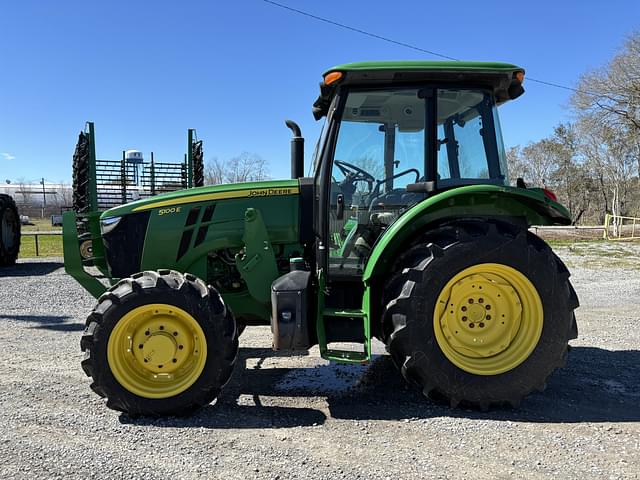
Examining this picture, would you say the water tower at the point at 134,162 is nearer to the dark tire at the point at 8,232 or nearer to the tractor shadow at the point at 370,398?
the dark tire at the point at 8,232

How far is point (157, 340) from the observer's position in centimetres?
336

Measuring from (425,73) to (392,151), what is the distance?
2.00 feet

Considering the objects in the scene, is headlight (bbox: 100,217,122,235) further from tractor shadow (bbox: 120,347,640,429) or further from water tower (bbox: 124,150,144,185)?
water tower (bbox: 124,150,144,185)

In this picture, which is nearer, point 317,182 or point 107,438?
point 107,438

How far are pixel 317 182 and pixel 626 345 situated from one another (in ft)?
12.4

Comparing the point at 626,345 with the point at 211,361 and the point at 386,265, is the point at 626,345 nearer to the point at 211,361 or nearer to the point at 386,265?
the point at 386,265

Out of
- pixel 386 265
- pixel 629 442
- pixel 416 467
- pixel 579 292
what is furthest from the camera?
pixel 579 292

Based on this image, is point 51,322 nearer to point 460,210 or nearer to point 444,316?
point 444,316

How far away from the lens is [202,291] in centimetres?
337

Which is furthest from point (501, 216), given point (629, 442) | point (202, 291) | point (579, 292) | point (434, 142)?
point (579, 292)

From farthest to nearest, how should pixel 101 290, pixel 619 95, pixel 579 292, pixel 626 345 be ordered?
pixel 619 95 → pixel 579 292 → pixel 626 345 → pixel 101 290

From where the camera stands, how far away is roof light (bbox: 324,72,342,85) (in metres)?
3.43

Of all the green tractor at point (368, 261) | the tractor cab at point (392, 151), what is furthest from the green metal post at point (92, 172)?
the tractor cab at point (392, 151)

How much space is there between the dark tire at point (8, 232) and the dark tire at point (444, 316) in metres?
11.7
